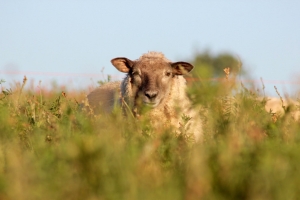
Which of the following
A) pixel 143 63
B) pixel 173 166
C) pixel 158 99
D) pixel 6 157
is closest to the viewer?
pixel 173 166

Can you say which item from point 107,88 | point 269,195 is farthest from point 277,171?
point 107,88

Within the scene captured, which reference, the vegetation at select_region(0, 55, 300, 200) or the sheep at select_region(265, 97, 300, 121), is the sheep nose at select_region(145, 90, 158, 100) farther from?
A: the vegetation at select_region(0, 55, 300, 200)

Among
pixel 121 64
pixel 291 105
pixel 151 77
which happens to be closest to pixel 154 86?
pixel 151 77

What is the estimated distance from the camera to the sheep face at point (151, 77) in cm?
873

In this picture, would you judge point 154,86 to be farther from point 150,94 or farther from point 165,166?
point 165,166

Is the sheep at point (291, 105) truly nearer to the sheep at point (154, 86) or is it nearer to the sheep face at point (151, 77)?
the sheep at point (154, 86)

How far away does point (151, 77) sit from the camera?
902 cm

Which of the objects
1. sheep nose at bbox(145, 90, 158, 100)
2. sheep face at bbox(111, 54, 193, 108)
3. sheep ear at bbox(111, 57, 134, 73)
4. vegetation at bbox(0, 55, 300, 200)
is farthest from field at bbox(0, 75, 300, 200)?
sheep ear at bbox(111, 57, 134, 73)

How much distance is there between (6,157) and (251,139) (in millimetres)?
2036

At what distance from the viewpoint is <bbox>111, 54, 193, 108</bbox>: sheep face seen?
873 cm

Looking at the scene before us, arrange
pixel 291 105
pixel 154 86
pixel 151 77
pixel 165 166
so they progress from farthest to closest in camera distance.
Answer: pixel 151 77, pixel 154 86, pixel 291 105, pixel 165 166

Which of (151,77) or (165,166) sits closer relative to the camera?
(165,166)

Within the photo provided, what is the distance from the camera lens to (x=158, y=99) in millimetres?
8734

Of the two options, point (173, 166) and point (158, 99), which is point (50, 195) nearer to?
point (173, 166)
